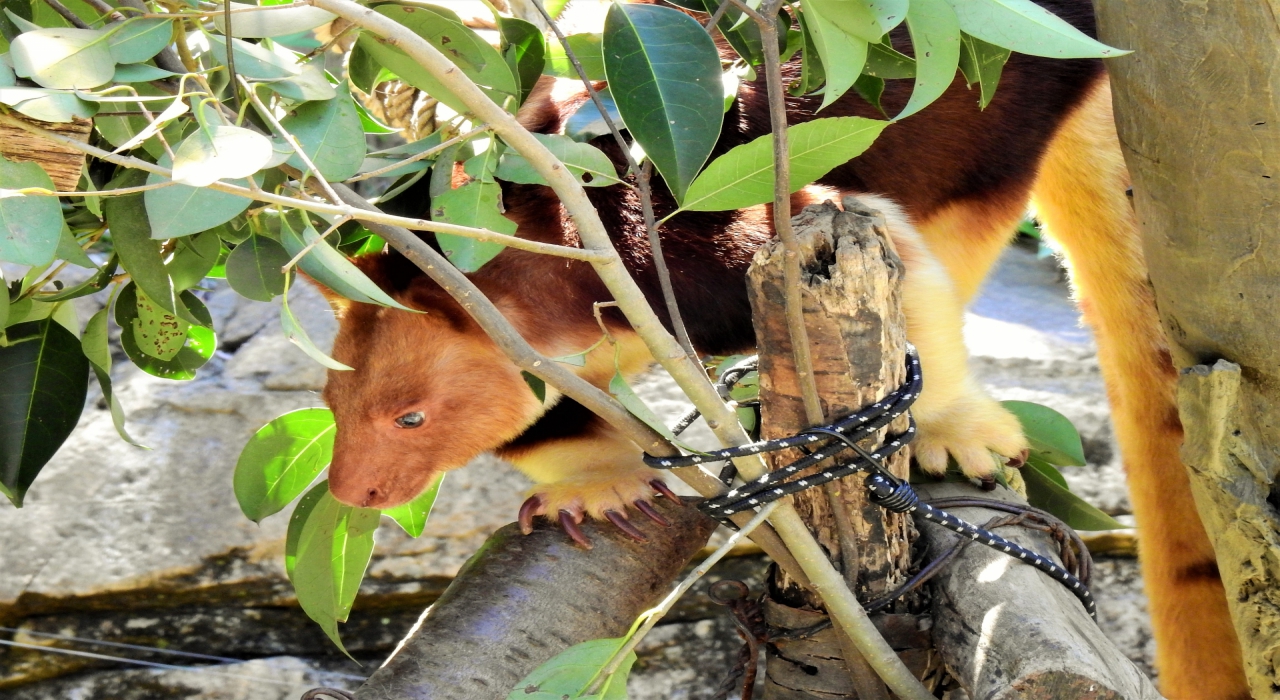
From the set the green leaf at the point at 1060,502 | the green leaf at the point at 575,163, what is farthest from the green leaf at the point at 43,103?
the green leaf at the point at 1060,502

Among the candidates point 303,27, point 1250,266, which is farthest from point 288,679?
point 1250,266

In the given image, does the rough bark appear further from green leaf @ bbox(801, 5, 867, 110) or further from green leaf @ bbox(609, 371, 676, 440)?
green leaf @ bbox(609, 371, 676, 440)

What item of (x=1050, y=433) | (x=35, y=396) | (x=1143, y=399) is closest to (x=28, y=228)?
(x=35, y=396)

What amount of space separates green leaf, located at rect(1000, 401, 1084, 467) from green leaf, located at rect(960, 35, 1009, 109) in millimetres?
608

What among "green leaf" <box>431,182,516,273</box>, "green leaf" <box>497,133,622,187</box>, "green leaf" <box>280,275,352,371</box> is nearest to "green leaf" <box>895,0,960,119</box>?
"green leaf" <box>497,133,622,187</box>

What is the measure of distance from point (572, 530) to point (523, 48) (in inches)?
23.6

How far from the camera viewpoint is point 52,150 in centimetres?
103

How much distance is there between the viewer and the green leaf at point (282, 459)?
1535mm

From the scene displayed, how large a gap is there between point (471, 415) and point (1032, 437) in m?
0.85

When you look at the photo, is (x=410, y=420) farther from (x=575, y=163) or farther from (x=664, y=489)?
(x=575, y=163)

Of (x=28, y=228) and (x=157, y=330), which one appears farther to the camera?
(x=157, y=330)

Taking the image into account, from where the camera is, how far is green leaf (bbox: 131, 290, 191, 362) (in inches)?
56.2

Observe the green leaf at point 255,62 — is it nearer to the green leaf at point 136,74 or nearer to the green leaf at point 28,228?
the green leaf at point 136,74

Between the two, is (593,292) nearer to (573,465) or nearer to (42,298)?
(573,465)
